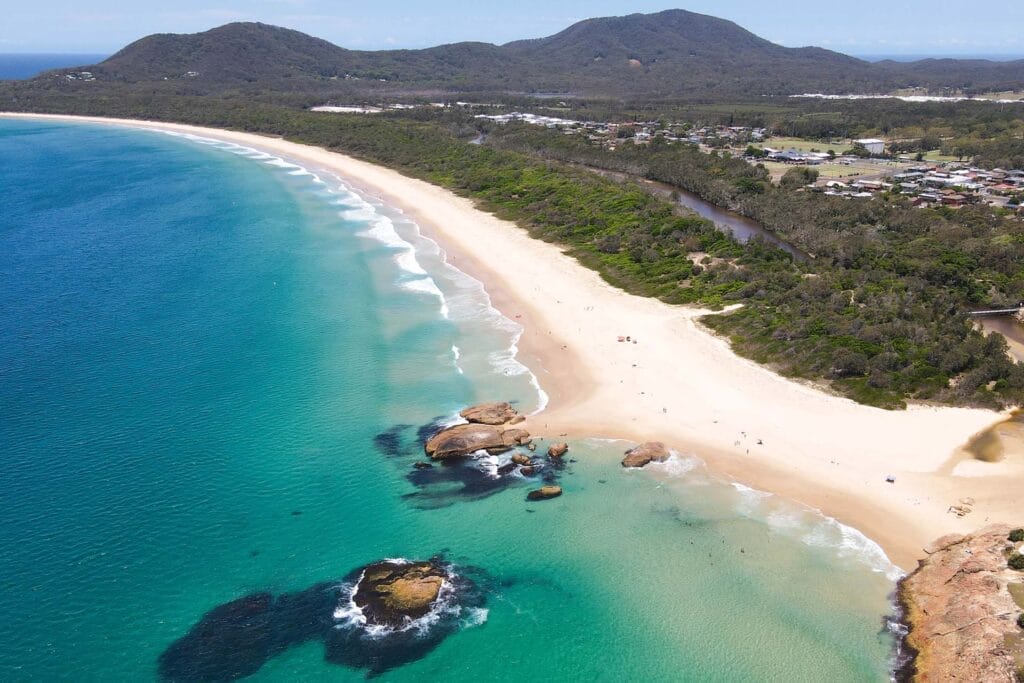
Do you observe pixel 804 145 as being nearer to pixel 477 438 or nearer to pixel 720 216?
pixel 720 216

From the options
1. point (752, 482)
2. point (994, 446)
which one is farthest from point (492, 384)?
point (994, 446)

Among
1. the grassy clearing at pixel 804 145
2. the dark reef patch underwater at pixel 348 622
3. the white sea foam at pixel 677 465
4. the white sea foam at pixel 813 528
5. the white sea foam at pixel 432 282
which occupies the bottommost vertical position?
the dark reef patch underwater at pixel 348 622

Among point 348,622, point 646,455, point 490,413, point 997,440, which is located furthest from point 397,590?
point 997,440

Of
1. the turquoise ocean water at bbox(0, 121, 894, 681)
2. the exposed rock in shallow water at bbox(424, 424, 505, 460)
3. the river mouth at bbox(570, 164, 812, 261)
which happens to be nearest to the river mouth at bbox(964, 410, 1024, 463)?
the turquoise ocean water at bbox(0, 121, 894, 681)

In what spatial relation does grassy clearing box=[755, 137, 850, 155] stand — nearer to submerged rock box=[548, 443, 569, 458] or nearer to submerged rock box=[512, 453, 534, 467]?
submerged rock box=[548, 443, 569, 458]

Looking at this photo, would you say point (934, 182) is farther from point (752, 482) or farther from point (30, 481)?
point (30, 481)

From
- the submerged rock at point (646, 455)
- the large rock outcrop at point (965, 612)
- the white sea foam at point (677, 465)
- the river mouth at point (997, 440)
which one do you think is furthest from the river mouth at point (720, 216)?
the large rock outcrop at point (965, 612)

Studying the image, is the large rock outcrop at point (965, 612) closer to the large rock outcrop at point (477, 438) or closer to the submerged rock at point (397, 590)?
the submerged rock at point (397, 590)
